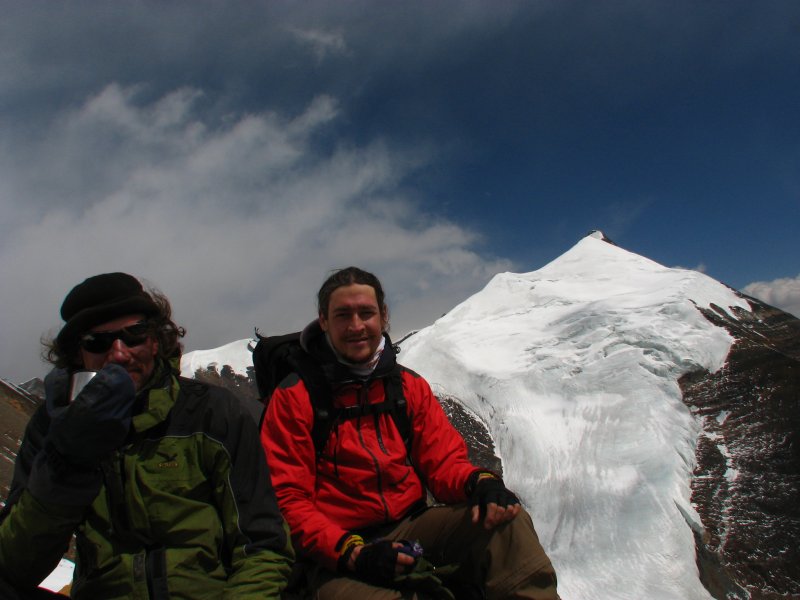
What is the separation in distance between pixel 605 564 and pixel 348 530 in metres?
9.91

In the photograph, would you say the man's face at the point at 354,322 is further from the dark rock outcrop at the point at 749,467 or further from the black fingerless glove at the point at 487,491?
the dark rock outcrop at the point at 749,467

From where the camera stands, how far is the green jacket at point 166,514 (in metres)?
2.27

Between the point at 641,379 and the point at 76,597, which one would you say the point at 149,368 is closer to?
the point at 76,597

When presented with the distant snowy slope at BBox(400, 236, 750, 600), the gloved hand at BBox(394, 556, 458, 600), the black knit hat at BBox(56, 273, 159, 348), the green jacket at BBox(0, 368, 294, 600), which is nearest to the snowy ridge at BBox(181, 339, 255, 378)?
the distant snowy slope at BBox(400, 236, 750, 600)

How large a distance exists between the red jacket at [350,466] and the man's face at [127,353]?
882 mm

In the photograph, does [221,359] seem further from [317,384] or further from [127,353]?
[127,353]

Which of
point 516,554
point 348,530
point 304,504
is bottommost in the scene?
point 516,554

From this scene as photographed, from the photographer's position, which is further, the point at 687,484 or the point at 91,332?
the point at 687,484

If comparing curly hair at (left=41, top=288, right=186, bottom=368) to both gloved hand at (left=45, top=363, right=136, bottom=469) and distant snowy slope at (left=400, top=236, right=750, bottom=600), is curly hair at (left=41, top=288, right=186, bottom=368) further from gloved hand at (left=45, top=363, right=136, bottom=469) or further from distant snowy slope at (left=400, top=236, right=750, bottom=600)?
distant snowy slope at (left=400, top=236, right=750, bottom=600)

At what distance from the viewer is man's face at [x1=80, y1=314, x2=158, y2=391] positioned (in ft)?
8.84

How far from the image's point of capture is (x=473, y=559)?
293 centimetres

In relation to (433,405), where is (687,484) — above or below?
below

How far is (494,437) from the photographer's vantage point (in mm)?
14617

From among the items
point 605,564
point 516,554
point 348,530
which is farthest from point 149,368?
point 605,564
